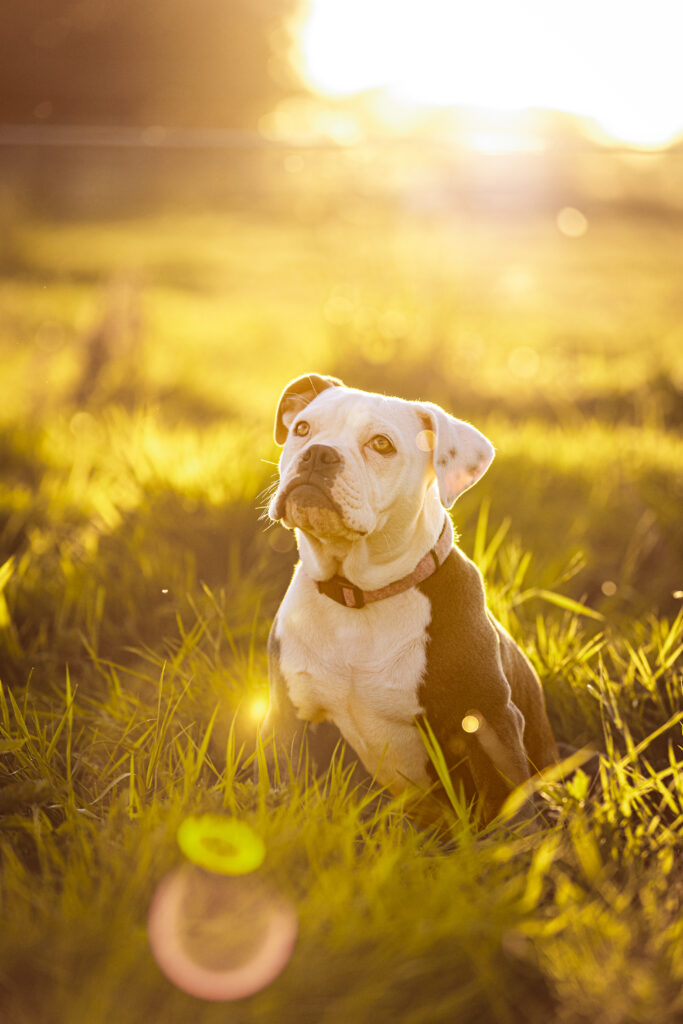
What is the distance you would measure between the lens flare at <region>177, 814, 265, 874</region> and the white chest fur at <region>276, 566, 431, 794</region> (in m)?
0.56

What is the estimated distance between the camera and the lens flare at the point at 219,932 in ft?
5.53

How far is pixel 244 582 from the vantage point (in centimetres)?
363

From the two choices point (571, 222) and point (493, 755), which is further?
point (571, 222)

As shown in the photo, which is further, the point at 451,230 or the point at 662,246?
the point at 662,246

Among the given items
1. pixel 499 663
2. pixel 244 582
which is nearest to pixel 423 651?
pixel 499 663

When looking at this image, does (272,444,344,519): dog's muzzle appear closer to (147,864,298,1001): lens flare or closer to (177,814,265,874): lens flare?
(177,814,265,874): lens flare

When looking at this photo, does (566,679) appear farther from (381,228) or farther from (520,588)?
(381,228)

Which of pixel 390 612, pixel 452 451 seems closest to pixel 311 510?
pixel 390 612

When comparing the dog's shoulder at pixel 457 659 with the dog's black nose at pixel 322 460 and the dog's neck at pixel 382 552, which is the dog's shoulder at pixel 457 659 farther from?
the dog's black nose at pixel 322 460

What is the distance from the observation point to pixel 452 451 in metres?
2.65

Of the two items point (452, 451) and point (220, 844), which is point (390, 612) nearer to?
point (452, 451)

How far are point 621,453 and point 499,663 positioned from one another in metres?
3.41

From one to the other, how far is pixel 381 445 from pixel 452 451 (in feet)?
0.76

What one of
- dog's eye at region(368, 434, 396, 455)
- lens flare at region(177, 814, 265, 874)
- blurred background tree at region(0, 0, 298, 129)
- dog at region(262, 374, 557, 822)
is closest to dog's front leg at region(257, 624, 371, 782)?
dog at region(262, 374, 557, 822)
